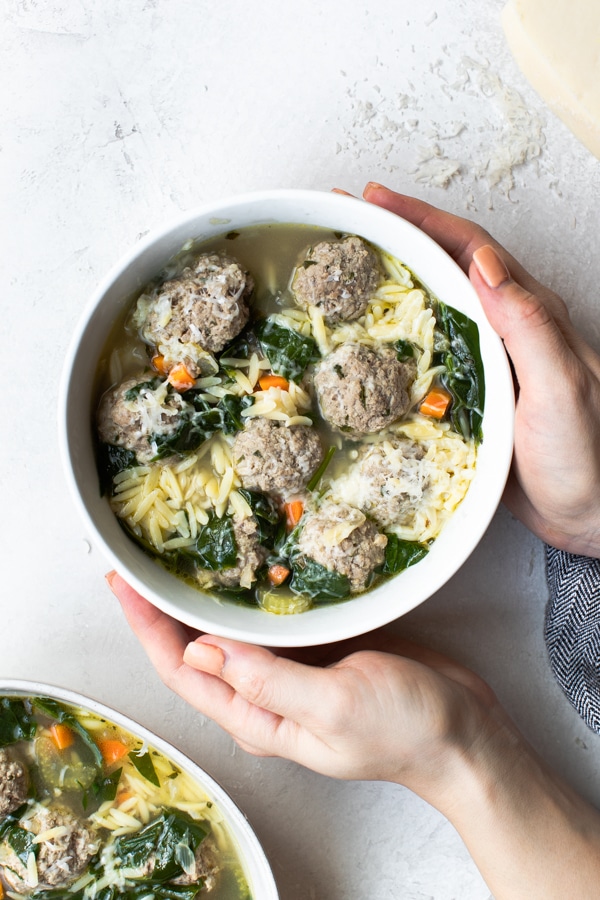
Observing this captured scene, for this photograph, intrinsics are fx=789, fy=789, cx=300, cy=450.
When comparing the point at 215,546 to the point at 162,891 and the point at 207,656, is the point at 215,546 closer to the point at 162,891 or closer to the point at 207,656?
the point at 207,656

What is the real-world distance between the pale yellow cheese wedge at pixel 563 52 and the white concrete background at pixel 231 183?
0.07 meters

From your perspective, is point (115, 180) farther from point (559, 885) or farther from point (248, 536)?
point (559, 885)

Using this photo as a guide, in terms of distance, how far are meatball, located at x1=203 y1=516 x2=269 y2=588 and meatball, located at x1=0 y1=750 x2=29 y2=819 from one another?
1.08 meters

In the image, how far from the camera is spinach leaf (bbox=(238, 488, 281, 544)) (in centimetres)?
283

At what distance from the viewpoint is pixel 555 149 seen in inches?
133

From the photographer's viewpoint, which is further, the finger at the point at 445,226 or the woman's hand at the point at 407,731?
the finger at the point at 445,226

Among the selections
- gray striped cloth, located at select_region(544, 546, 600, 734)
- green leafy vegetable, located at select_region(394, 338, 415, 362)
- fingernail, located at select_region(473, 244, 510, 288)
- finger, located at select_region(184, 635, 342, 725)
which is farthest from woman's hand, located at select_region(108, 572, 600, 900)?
fingernail, located at select_region(473, 244, 510, 288)

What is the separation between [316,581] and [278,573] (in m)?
0.16

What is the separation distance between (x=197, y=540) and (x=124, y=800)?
1191 millimetres

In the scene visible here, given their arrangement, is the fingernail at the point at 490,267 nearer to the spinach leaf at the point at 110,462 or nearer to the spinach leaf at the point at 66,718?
the spinach leaf at the point at 110,462

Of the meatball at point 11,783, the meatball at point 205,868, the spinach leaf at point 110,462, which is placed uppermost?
the spinach leaf at point 110,462

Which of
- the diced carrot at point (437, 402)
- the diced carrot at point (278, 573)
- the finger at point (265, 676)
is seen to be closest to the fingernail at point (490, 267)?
the diced carrot at point (437, 402)

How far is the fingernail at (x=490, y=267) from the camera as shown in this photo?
261cm

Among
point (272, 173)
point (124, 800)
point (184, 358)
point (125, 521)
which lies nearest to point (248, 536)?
point (125, 521)
